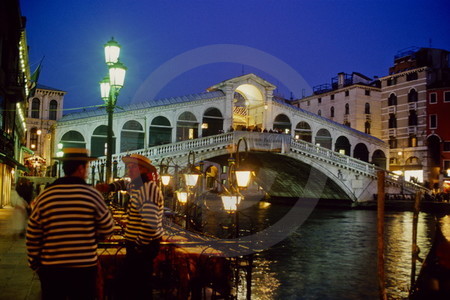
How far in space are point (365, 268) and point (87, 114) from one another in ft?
67.7

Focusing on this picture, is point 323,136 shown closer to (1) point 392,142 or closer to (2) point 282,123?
(2) point 282,123

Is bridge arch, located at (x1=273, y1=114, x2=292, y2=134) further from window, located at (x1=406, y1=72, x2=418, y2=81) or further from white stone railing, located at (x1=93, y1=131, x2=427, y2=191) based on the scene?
window, located at (x1=406, y1=72, x2=418, y2=81)

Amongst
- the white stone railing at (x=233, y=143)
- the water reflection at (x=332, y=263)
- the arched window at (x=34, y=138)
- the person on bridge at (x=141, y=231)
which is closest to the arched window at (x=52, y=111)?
the arched window at (x=34, y=138)

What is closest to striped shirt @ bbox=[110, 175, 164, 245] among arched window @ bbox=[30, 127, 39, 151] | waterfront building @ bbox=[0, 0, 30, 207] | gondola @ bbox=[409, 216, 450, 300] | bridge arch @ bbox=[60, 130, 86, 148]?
gondola @ bbox=[409, 216, 450, 300]

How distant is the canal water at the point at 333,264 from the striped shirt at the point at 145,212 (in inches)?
167

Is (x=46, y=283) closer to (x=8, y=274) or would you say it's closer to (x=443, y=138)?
(x=8, y=274)

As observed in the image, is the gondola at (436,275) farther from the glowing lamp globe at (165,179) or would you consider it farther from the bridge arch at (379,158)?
the bridge arch at (379,158)

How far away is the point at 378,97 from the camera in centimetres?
4091

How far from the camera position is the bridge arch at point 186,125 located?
2981cm

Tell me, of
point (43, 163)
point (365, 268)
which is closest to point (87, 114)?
point (43, 163)

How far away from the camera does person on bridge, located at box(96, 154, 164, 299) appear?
3883mm

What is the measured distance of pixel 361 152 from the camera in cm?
3644

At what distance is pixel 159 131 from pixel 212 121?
14.1ft

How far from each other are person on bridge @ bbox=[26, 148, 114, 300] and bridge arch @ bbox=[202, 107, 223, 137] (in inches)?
1117
